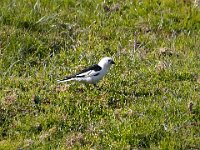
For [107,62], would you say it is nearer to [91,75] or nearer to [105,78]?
[105,78]

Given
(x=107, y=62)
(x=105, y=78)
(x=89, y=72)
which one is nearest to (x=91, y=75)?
(x=89, y=72)

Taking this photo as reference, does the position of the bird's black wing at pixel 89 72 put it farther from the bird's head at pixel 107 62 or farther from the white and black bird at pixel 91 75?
the bird's head at pixel 107 62

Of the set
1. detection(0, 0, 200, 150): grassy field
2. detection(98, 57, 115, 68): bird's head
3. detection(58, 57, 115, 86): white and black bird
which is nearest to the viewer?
detection(0, 0, 200, 150): grassy field

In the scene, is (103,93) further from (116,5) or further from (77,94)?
(116,5)

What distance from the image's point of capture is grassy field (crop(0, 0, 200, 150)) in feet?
28.5

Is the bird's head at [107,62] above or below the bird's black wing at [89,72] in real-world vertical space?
above

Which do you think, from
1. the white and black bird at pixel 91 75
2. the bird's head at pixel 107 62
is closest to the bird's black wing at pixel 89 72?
the white and black bird at pixel 91 75

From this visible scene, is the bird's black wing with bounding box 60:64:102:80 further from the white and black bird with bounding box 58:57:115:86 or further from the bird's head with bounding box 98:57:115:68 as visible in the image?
the bird's head with bounding box 98:57:115:68

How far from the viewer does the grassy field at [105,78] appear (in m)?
8.69

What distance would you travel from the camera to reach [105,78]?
1041cm

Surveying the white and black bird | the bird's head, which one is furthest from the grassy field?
the bird's head

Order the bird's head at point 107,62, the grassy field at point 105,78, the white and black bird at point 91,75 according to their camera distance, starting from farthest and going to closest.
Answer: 1. the bird's head at point 107,62
2. the white and black bird at point 91,75
3. the grassy field at point 105,78

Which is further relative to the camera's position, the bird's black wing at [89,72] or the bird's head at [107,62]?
the bird's head at [107,62]

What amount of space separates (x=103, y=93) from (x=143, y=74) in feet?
3.18
